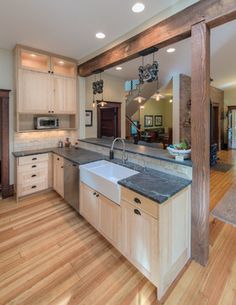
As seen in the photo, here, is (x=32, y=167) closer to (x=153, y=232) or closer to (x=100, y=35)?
(x=100, y=35)

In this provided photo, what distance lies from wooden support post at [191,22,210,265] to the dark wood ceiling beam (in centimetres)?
10

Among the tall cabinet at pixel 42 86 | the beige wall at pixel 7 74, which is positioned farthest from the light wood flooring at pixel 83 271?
the tall cabinet at pixel 42 86

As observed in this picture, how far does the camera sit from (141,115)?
10883 mm

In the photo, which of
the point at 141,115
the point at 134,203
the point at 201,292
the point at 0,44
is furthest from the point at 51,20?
the point at 141,115

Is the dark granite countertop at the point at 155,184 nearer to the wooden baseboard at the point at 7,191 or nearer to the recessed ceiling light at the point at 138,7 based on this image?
the recessed ceiling light at the point at 138,7

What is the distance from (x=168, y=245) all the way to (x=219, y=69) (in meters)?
5.12

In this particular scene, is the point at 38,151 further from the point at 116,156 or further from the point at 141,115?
the point at 141,115

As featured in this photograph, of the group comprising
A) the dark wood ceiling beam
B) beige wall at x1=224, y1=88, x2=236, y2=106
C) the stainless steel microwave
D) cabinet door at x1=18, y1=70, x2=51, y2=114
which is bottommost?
the stainless steel microwave

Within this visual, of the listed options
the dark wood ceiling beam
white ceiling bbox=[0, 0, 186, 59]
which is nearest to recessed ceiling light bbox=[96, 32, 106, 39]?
white ceiling bbox=[0, 0, 186, 59]

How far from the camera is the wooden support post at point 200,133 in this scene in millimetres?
1845

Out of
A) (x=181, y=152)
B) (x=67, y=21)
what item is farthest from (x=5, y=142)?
(x=181, y=152)

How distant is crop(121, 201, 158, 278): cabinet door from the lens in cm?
163

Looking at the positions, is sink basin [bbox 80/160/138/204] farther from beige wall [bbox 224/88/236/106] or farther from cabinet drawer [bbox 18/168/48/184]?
beige wall [bbox 224/88/236/106]

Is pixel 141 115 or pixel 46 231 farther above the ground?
pixel 141 115
